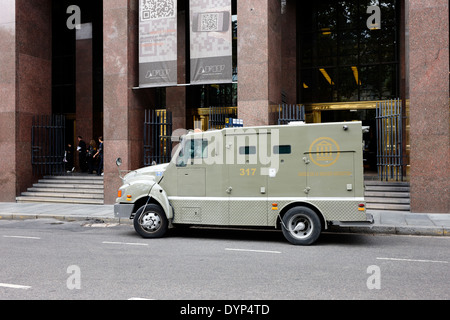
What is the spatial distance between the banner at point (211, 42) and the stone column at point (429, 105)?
567cm

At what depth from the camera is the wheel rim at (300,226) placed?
870 cm

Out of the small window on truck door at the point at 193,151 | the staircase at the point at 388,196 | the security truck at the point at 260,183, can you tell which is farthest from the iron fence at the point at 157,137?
the staircase at the point at 388,196

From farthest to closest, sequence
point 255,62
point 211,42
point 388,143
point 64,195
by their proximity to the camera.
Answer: point 64,195 → point 388,143 → point 211,42 → point 255,62

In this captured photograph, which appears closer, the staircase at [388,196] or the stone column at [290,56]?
the staircase at [388,196]

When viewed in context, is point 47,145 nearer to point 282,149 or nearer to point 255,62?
point 255,62

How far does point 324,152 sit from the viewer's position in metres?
8.62

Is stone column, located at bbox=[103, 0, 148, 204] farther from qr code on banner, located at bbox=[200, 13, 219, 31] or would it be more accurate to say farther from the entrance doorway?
the entrance doorway

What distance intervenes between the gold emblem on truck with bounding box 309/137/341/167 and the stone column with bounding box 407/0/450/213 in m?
5.14

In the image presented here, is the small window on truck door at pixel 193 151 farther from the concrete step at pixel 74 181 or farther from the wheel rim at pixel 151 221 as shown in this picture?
the concrete step at pixel 74 181

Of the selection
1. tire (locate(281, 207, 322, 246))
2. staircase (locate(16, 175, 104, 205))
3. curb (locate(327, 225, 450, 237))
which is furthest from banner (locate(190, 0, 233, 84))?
tire (locate(281, 207, 322, 246))

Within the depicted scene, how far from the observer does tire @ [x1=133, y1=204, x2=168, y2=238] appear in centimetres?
953

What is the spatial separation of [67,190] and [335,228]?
10.7 m

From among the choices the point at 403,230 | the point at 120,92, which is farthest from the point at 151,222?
the point at 120,92
